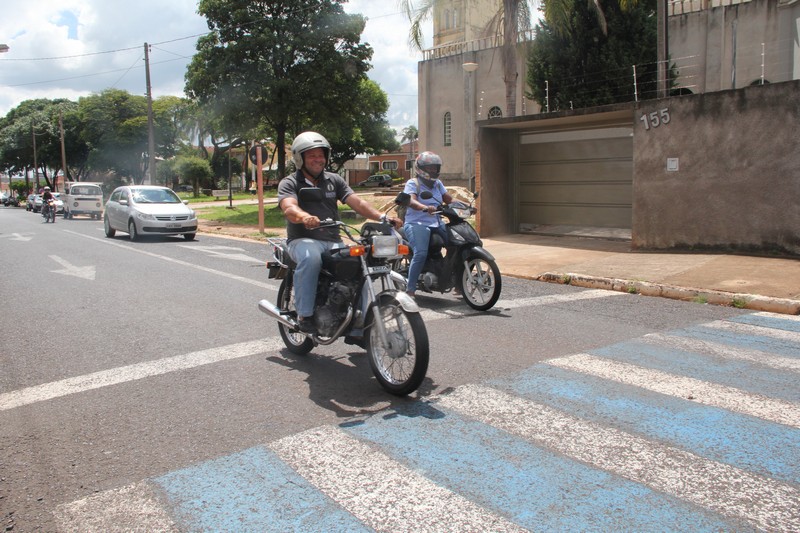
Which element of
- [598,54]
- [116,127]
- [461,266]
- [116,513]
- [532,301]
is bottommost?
[116,513]

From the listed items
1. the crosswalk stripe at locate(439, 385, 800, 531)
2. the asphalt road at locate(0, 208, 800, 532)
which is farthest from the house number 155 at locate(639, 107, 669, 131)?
the crosswalk stripe at locate(439, 385, 800, 531)

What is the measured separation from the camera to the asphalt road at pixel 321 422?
314 cm

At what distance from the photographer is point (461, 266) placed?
8.05m

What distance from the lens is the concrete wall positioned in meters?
10.8

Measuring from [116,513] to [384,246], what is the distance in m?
2.47

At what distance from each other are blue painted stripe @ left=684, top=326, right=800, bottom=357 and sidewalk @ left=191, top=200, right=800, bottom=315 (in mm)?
1662

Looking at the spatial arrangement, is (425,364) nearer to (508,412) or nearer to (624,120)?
(508,412)

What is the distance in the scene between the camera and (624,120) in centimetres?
1434

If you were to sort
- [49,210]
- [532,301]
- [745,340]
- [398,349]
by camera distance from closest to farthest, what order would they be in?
1. [398,349]
2. [745,340]
3. [532,301]
4. [49,210]

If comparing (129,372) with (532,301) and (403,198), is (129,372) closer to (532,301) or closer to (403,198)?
(403,198)

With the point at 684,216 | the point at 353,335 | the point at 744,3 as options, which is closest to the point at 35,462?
the point at 353,335

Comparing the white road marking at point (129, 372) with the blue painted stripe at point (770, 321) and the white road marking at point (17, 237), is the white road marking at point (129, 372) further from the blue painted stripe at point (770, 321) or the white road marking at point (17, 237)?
the white road marking at point (17, 237)

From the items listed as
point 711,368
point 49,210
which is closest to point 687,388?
point 711,368

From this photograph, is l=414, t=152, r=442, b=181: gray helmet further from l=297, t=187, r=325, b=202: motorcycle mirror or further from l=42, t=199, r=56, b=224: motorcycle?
l=42, t=199, r=56, b=224: motorcycle
